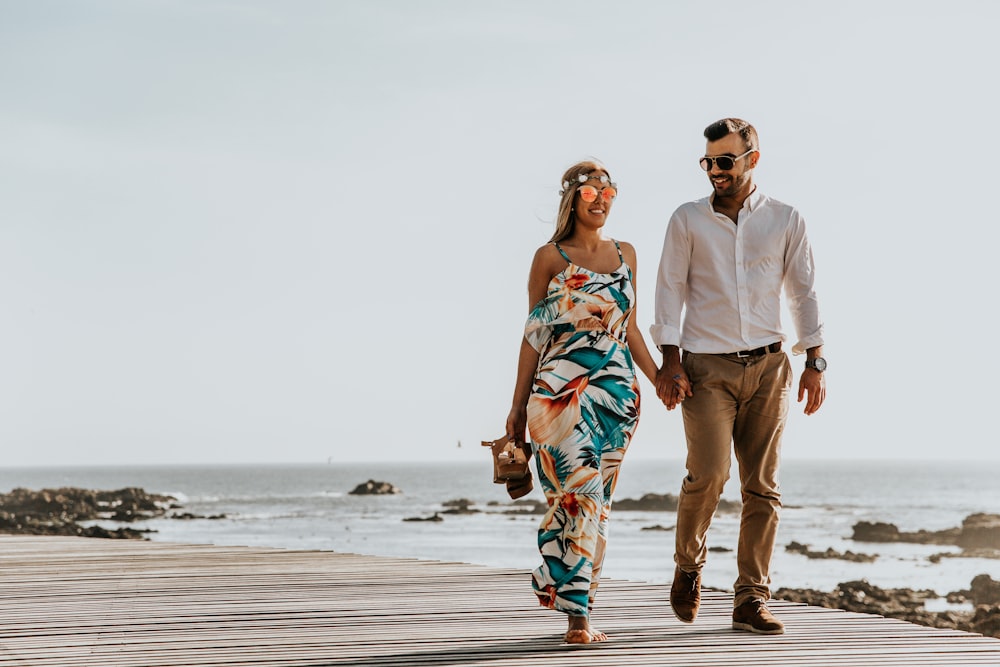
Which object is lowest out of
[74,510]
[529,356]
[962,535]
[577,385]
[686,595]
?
[74,510]

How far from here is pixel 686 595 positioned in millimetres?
4086

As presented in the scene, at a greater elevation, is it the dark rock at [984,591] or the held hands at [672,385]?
the held hands at [672,385]

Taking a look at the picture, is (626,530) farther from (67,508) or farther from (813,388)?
(813,388)

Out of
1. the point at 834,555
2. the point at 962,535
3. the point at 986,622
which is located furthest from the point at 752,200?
the point at 962,535

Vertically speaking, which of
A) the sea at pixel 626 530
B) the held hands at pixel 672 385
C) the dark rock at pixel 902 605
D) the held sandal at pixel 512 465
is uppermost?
the held hands at pixel 672 385

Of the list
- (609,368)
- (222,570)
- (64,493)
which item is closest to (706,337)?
(609,368)

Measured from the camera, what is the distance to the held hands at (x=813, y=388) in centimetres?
407

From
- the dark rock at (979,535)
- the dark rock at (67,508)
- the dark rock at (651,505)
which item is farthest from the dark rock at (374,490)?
the dark rock at (979,535)

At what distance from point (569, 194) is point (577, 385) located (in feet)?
2.22

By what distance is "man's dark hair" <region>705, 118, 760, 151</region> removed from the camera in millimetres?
4012

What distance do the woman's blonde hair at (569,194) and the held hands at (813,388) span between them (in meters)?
1.03

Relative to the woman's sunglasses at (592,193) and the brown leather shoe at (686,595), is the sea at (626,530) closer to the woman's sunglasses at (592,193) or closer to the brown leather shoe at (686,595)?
the brown leather shoe at (686,595)

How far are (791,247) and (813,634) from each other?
4.62 ft

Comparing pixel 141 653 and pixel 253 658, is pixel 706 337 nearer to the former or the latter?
pixel 253 658
